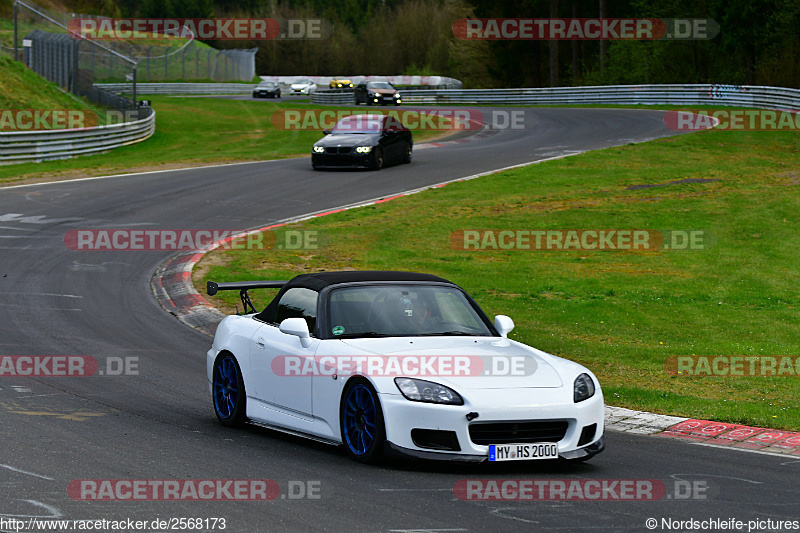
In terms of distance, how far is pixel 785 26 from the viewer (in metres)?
57.7

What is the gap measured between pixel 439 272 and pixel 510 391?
A: 426 inches

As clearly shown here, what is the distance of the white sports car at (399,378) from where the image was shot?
751cm

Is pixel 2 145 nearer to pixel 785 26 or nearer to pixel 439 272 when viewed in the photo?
pixel 439 272

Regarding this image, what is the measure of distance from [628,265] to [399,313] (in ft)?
37.6

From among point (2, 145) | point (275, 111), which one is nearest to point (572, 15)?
point (275, 111)

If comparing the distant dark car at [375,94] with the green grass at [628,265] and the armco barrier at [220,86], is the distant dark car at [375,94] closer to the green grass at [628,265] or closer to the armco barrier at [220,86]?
the armco barrier at [220,86]

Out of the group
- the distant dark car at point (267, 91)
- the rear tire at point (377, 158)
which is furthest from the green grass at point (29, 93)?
the distant dark car at point (267, 91)

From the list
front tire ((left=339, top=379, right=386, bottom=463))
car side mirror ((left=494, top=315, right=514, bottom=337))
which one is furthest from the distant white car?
front tire ((left=339, top=379, right=386, bottom=463))

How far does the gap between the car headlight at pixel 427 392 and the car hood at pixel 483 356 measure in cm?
8

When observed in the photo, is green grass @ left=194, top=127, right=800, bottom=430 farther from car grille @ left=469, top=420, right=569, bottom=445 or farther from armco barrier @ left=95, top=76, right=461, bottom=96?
armco barrier @ left=95, top=76, right=461, bottom=96

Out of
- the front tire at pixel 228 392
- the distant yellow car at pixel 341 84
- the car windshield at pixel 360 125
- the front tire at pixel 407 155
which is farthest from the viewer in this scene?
the distant yellow car at pixel 341 84

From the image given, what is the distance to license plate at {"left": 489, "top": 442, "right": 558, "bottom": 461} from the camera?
7.45 metres

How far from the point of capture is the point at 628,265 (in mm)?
19469

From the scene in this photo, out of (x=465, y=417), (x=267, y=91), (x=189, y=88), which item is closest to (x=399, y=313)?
(x=465, y=417)
